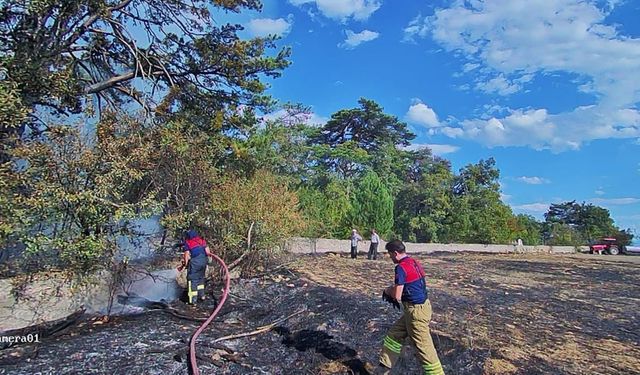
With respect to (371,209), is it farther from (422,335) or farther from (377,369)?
(422,335)

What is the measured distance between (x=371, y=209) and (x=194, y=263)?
16.8m

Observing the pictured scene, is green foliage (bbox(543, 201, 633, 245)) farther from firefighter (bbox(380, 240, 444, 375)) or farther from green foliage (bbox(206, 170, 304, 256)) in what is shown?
firefighter (bbox(380, 240, 444, 375))

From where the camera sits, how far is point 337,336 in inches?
226

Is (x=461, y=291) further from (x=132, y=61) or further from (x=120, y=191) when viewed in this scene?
(x=132, y=61)

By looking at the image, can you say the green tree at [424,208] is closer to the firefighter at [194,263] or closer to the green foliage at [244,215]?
the green foliage at [244,215]

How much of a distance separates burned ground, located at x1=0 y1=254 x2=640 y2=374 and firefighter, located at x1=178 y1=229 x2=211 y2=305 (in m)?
0.43

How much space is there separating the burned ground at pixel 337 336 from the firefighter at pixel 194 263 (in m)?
0.43

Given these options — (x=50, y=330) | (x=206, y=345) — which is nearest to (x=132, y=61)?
(x=50, y=330)

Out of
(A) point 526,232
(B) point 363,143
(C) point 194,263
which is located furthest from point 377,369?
(A) point 526,232

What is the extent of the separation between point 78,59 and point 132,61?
4.28ft

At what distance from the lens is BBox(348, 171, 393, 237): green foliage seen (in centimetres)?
2369

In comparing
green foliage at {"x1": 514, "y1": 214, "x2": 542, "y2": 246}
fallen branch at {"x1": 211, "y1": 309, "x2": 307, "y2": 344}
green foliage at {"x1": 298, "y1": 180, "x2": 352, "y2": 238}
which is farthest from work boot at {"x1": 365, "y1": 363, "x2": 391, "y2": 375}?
green foliage at {"x1": 514, "y1": 214, "x2": 542, "y2": 246}

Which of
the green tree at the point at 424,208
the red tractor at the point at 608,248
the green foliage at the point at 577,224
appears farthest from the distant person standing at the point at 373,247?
the green foliage at the point at 577,224

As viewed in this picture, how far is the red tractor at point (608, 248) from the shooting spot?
3045cm
